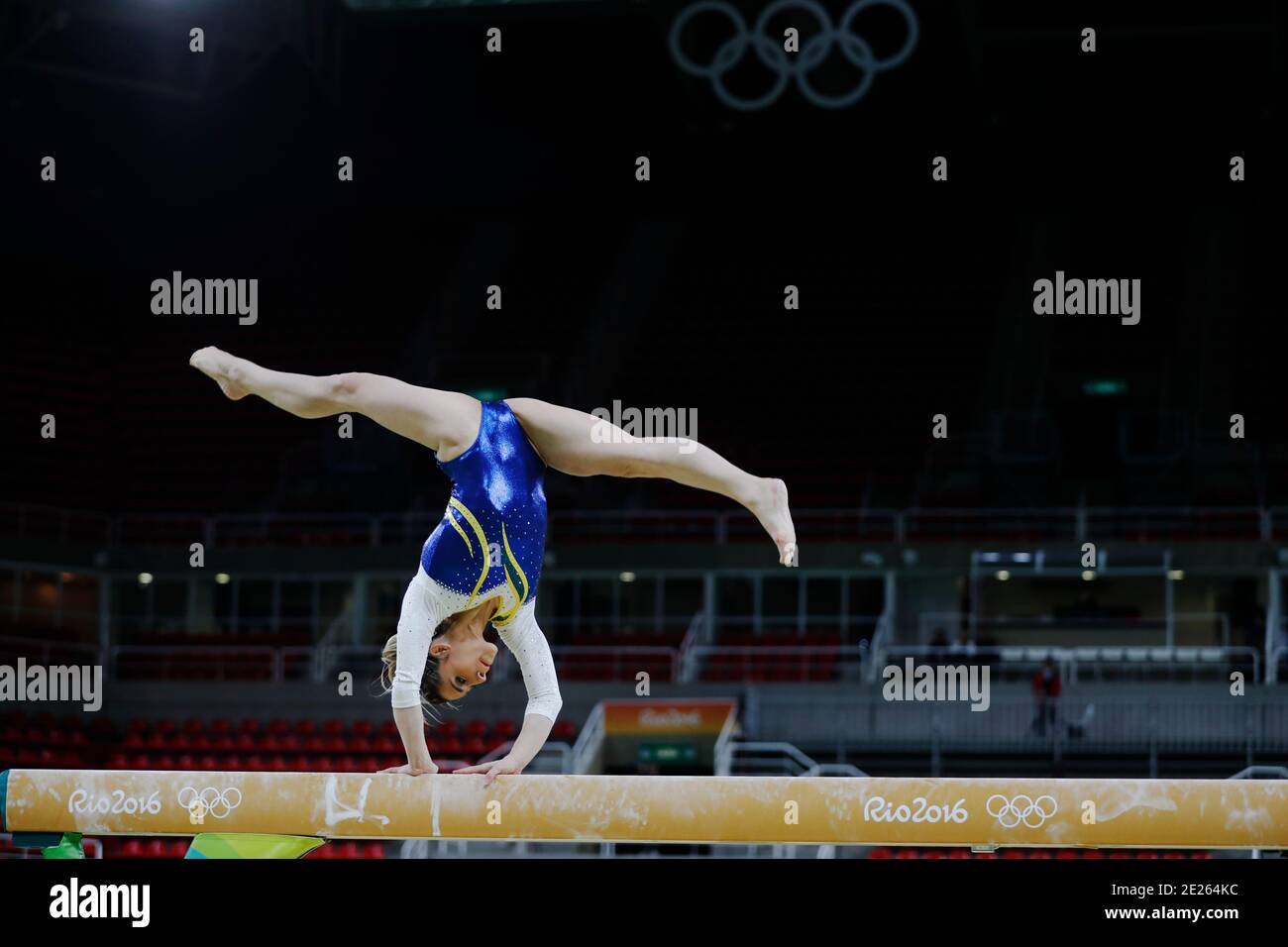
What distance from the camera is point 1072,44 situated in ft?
92.2

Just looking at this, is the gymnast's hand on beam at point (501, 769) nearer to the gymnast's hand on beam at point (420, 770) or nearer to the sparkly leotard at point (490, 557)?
the gymnast's hand on beam at point (420, 770)

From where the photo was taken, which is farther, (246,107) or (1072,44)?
(246,107)

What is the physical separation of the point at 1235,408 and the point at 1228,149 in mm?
5989

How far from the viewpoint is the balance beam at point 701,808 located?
7.62 m

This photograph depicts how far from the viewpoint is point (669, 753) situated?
20.5m

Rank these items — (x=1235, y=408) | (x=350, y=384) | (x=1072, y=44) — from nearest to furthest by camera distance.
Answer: (x=350, y=384) < (x=1235, y=408) < (x=1072, y=44)

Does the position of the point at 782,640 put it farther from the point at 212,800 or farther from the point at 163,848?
the point at 212,800

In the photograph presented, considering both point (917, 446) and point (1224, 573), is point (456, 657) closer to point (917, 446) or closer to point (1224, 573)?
point (1224, 573)

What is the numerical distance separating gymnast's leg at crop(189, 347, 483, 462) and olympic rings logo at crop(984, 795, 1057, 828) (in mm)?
2905

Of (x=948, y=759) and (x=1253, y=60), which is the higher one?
(x=1253, y=60)

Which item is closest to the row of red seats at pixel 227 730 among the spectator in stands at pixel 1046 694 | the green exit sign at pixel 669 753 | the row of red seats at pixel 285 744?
the row of red seats at pixel 285 744

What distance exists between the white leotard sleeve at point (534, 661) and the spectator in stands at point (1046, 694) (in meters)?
12.3

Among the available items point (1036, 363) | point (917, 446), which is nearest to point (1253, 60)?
point (1036, 363)
